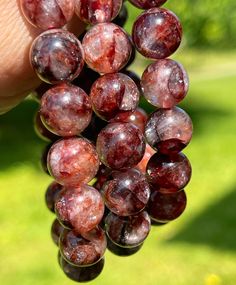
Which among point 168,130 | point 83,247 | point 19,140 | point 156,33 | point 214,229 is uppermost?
point 156,33

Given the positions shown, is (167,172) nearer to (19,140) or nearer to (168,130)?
(168,130)

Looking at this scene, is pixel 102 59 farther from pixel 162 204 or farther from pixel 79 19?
pixel 162 204

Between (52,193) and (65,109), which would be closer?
(65,109)

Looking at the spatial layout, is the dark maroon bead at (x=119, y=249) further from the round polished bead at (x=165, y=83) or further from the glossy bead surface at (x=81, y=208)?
the round polished bead at (x=165, y=83)

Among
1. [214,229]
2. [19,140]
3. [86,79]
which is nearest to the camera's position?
[86,79]

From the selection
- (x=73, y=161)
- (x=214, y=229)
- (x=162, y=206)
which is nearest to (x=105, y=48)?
(x=73, y=161)

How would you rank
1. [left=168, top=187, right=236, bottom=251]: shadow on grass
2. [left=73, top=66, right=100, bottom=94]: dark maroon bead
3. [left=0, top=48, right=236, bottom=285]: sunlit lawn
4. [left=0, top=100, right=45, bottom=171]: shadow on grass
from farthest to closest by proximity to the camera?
1. [left=0, top=100, right=45, bottom=171]: shadow on grass
2. [left=168, top=187, right=236, bottom=251]: shadow on grass
3. [left=0, top=48, right=236, bottom=285]: sunlit lawn
4. [left=73, top=66, right=100, bottom=94]: dark maroon bead

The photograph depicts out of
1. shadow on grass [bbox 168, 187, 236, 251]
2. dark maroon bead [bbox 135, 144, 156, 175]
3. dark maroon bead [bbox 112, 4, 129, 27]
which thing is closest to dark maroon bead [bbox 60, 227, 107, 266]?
dark maroon bead [bbox 135, 144, 156, 175]

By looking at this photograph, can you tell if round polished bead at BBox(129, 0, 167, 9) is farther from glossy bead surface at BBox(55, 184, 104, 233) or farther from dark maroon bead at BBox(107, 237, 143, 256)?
dark maroon bead at BBox(107, 237, 143, 256)
